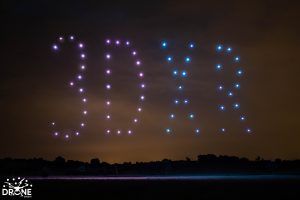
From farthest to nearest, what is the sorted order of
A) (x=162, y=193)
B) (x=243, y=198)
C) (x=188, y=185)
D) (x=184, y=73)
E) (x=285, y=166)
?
(x=285, y=166)
(x=184, y=73)
(x=188, y=185)
(x=162, y=193)
(x=243, y=198)

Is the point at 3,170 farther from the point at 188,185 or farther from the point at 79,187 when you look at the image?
the point at 188,185

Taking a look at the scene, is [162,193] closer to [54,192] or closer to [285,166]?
[54,192]

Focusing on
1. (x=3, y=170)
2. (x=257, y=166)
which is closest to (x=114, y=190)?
(x=257, y=166)

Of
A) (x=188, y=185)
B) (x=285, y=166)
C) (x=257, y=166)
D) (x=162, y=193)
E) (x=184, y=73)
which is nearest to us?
(x=162, y=193)

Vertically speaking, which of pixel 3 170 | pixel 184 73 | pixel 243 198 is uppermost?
pixel 184 73

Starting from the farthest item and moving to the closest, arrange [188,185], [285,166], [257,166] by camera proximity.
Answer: [285,166], [257,166], [188,185]

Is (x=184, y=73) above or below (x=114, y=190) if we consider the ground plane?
above

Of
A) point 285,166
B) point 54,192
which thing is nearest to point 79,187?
point 54,192

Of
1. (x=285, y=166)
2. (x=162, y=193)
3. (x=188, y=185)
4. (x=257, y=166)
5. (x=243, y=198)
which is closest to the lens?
(x=243, y=198)

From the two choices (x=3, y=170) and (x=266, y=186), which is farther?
(x=3, y=170)
